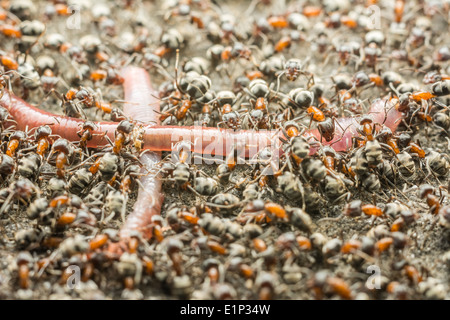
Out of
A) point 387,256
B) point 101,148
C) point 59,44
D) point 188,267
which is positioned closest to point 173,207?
point 188,267

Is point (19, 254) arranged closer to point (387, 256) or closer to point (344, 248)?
point (344, 248)

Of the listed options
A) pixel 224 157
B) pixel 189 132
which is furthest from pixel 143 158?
pixel 224 157

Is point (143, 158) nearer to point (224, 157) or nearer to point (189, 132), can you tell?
point (189, 132)

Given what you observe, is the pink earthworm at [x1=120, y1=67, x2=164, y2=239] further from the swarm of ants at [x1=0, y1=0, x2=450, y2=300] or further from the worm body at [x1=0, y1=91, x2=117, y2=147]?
the worm body at [x1=0, y1=91, x2=117, y2=147]

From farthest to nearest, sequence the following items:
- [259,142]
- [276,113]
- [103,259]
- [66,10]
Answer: [66,10], [276,113], [259,142], [103,259]

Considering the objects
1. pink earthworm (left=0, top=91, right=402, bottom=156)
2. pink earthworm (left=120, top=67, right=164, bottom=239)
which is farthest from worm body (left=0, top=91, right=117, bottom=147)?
pink earthworm (left=120, top=67, right=164, bottom=239)
